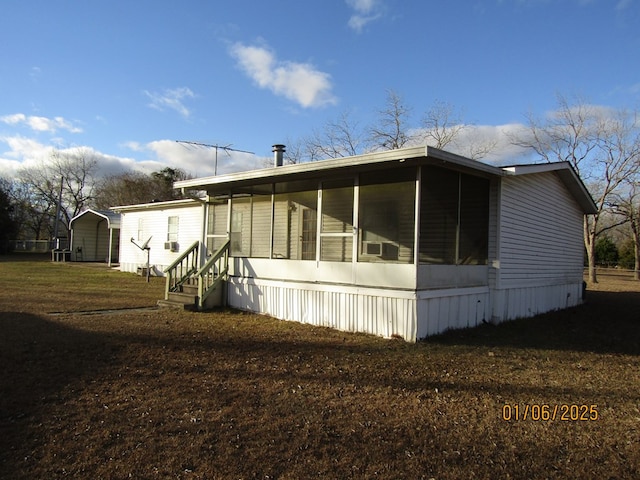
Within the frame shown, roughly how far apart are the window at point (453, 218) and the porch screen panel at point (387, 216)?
0.24m

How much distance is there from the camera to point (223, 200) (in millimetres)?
10531

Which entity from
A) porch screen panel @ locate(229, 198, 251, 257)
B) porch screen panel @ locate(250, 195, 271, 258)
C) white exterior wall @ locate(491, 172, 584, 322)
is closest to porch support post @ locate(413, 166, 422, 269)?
white exterior wall @ locate(491, 172, 584, 322)

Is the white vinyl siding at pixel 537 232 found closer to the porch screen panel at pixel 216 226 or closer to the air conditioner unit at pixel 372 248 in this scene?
the air conditioner unit at pixel 372 248

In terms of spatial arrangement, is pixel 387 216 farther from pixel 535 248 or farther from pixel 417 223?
pixel 535 248

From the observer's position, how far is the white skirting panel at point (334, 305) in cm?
712

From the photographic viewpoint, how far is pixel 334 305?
7992 millimetres

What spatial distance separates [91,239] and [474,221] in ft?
84.8

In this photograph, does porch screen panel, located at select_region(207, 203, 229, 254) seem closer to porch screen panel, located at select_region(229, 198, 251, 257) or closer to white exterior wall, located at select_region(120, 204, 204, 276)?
porch screen panel, located at select_region(229, 198, 251, 257)

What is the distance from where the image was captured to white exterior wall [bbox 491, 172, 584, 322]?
8.75 meters

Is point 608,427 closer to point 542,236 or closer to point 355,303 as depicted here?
point 355,303

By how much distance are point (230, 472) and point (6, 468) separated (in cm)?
151

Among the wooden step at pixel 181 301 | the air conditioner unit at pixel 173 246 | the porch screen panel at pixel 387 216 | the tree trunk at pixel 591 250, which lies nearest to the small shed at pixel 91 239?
the air conditioner unit at pixel 173 246

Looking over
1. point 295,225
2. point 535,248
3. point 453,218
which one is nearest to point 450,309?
point 453,218
